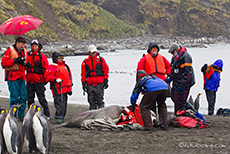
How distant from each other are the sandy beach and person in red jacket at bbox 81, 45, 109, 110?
157cm

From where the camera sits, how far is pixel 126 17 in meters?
90.8

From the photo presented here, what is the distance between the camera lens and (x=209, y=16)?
9619cm

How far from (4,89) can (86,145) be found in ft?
34.2

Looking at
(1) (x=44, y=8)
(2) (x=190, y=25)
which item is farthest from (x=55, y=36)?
(2) (x=190, y=25)

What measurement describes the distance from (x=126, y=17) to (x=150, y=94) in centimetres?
8675

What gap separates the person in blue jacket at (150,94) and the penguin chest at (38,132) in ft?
7.28

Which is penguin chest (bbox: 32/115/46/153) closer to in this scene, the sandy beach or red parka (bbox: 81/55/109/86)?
the sandy beach

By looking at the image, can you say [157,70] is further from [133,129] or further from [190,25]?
[190,25]

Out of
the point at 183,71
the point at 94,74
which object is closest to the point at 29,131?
the point at 94,74

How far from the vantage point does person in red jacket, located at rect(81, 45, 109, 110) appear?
770 centimetres

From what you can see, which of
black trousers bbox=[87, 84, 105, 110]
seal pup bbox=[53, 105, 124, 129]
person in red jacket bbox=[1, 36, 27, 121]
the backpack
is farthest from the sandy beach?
Answer: black trousers bbox=[87, 84, 105, 110]

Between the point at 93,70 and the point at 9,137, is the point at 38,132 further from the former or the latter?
the point at 93,70

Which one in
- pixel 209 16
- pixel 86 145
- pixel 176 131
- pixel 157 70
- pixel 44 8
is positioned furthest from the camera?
pixel 209 16

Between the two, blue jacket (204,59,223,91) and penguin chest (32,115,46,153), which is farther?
blue jacket (204,59,223,91)
